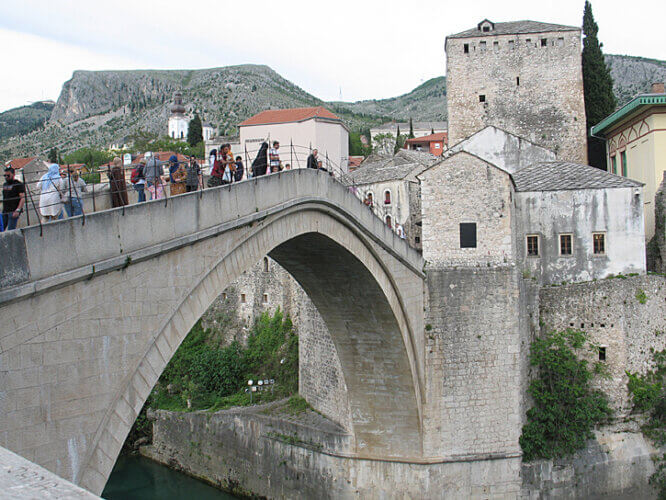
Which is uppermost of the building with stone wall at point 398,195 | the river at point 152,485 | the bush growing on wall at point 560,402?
the building with stone wall at point 398,195

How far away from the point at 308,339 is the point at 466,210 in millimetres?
6098

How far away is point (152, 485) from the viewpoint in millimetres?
21797

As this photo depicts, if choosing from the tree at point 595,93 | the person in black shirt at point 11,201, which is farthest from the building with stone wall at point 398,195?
the person in black shirt at point 11,201

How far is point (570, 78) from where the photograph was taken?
24.4m

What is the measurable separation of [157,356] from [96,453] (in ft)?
3.97

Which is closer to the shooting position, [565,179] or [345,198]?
[345,198]

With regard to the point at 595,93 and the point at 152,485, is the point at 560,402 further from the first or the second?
the point at 595,93

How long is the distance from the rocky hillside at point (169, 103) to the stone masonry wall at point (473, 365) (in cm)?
6601

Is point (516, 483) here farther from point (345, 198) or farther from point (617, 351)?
point (345, 198)

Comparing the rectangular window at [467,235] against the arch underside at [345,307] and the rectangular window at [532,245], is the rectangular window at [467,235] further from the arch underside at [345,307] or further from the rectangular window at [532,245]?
the rectangular window at [532,245]

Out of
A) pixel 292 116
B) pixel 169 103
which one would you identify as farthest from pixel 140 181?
pixel 169 103

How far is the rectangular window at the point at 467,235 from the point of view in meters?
16.1

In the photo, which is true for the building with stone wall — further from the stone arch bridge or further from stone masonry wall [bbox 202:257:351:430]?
the stone arch bridge

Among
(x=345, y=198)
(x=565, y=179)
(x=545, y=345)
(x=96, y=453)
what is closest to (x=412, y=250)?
(x=345, y=198)
